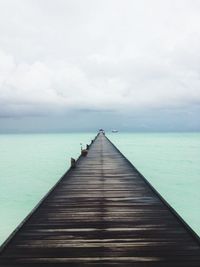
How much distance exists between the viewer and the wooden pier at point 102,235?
17.0ft

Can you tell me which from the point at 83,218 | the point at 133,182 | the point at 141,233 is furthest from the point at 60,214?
the point at 133,182

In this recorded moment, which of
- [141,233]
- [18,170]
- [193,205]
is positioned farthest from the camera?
[18,170]

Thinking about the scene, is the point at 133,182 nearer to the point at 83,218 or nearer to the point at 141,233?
the point at 83,218

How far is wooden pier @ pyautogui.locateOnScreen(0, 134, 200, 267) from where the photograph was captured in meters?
5.19

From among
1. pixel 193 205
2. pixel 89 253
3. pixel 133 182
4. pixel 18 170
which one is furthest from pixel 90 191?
pixel 18 170

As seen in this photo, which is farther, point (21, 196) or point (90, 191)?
point (21, 196)

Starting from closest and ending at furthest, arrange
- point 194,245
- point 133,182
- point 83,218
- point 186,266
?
1. point 186,266
2. point 194,245
3. point 83,218
4. point 133,182

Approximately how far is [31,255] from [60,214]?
8.25ft

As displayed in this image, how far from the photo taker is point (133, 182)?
12602 millimetres

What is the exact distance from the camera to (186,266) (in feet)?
16.1

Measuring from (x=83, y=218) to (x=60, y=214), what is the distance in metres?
0.71

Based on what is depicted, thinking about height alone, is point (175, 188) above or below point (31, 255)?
below

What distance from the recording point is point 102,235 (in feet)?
20.6

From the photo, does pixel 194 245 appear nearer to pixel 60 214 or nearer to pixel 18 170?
pixel 60 214
